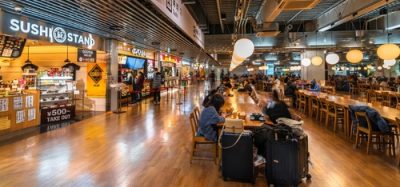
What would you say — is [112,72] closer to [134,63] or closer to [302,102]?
[134,63]

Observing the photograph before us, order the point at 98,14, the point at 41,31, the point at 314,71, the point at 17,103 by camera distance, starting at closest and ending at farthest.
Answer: the point at 98,14, the point at 41,31, the point at 17,103, the point at 314,71

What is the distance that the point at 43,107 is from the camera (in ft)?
26.3

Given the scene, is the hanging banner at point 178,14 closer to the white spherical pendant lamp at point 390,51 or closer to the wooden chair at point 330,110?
the wooden chair at point 330,110

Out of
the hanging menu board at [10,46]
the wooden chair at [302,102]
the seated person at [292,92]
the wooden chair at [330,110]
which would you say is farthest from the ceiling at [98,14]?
the seated person at [292,92]

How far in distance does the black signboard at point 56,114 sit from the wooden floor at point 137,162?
1272 mm

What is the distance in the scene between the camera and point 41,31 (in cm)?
673

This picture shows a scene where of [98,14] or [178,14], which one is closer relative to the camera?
[98,14]

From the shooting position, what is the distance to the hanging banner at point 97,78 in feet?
34.5

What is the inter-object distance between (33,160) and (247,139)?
3.59 meters

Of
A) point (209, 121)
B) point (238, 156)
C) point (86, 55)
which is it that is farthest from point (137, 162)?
point (86, 55)

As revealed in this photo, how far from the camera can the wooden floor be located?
150 inches

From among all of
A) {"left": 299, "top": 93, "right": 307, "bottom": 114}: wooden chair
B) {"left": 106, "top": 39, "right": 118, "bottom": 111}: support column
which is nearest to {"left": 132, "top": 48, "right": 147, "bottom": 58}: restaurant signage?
{"left": 106, "top": 39, "right": 118, "bottom": 111}: support column

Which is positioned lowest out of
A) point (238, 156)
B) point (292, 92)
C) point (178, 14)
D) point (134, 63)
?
point (238, 156)

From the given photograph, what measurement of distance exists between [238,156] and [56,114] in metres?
6.57
